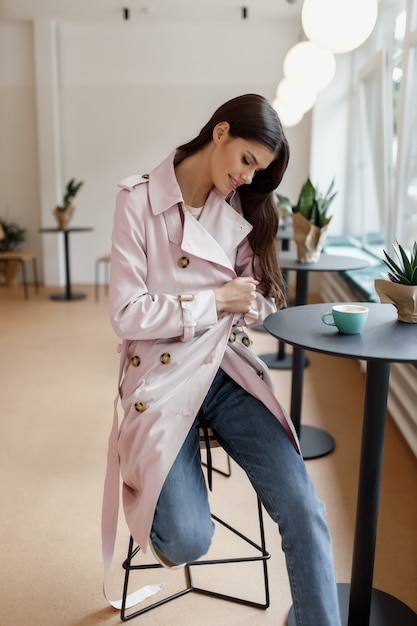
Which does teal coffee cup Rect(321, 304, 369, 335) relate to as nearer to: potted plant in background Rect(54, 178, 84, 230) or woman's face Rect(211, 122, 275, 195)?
woman's face Rect(211, 122, 275, 195)

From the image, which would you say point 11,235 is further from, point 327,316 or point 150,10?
point 327,316

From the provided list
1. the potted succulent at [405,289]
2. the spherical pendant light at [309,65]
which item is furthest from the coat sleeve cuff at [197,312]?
the spherical pendant light at [309,65]

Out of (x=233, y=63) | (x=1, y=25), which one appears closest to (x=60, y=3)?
(x=1, y=25)

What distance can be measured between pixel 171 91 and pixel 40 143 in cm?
152

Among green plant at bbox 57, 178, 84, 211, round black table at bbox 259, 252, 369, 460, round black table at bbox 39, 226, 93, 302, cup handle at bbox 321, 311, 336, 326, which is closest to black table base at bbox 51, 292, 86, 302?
round black table at bbox 39, 226, 93, 302

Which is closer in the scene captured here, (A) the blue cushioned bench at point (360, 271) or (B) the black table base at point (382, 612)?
(B) the black table base at point (382, 612)

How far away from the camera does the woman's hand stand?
1.54 metres

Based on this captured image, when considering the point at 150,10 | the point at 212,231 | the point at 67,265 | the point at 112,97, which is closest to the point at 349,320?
the point at 212,231

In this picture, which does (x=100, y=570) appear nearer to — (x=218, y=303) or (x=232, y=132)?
(x=218, y=303)

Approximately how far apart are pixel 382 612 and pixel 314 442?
117 cm

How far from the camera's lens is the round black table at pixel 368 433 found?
4.89 ft

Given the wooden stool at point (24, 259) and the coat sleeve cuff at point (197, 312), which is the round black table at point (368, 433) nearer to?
the coat sleeve cuff at point (197, 312)

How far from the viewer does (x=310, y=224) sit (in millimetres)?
2889

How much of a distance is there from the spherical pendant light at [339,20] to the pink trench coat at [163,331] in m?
1.42
